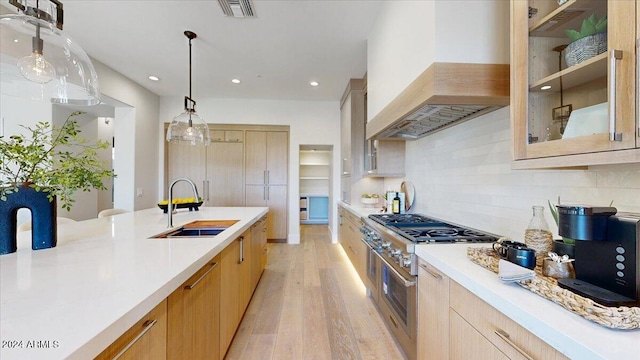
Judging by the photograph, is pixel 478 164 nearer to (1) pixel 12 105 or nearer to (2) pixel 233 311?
(2) pixel 233 311

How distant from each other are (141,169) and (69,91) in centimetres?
326

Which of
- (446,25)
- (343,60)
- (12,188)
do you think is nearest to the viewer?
(12,188)

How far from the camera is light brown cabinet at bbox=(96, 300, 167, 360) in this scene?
697mm

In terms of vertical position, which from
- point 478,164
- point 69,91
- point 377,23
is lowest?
point 478,164

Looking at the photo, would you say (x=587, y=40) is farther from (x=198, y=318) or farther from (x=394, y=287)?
(x=198, y=318)

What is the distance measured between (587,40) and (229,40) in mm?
3152

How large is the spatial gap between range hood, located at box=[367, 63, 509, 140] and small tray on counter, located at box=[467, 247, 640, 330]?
925 mm

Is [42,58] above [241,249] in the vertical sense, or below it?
above

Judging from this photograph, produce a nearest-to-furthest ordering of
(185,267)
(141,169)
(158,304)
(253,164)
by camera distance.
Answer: (158,304), (185,267), (141,169), (253,164)

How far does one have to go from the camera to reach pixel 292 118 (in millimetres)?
5258

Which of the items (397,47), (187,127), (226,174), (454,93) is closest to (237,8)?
(187,127)

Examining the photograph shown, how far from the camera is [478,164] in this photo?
6.07 feet

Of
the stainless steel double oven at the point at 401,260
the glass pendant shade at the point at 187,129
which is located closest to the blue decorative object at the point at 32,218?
the glass pendant shade at the point at 187,129

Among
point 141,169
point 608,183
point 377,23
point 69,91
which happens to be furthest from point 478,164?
point 141,169
